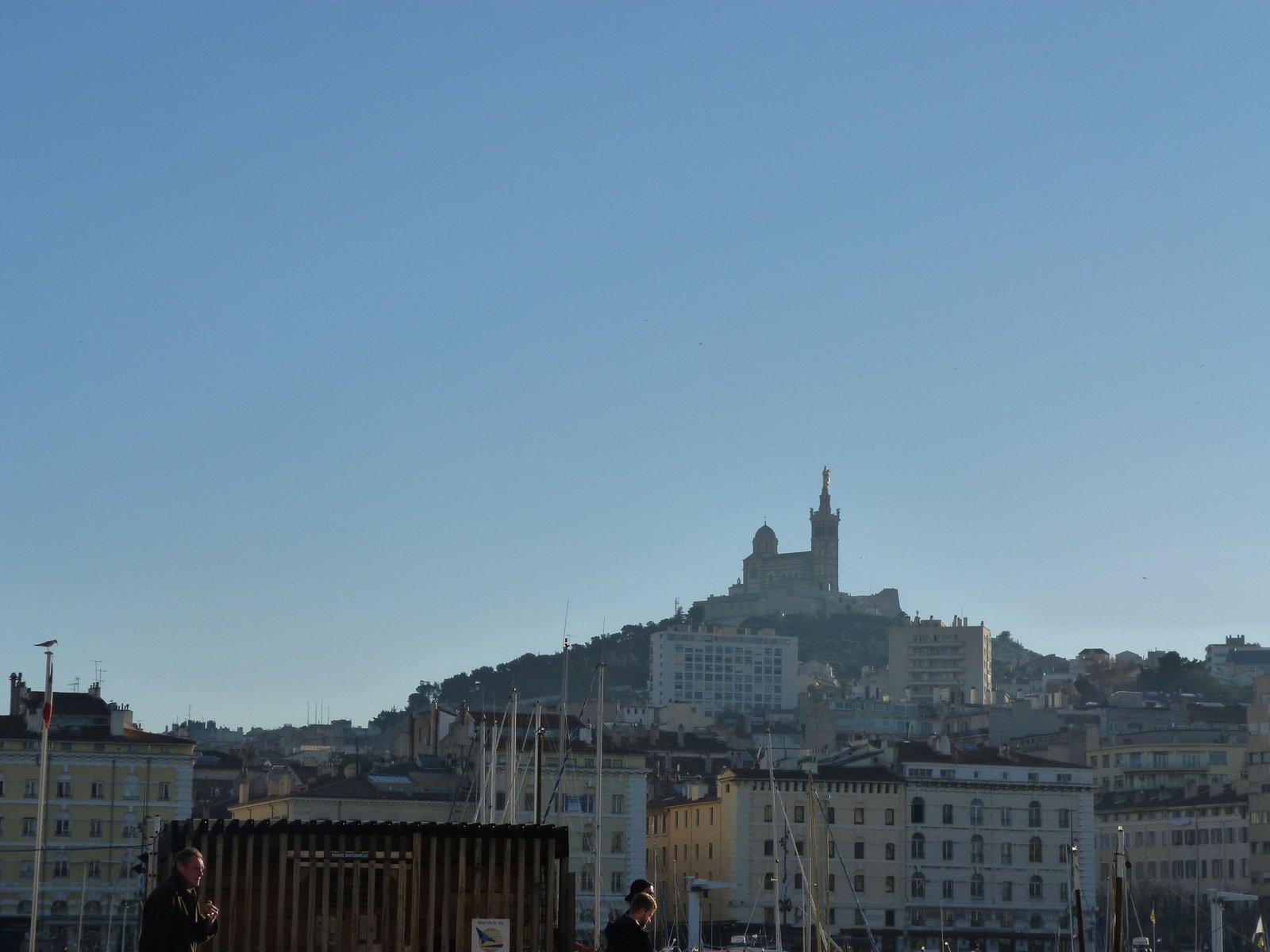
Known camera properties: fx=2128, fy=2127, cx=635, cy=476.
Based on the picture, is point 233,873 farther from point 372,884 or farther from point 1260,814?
point 1260,814

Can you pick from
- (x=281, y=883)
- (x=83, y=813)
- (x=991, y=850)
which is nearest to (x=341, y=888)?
(x=281, y=883)

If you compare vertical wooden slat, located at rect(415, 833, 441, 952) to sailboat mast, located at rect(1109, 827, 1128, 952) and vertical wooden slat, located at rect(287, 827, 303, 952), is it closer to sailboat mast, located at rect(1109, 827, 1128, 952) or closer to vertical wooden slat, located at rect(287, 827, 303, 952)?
vertical wooden slat, located at rect(287, 827, 303, 952)

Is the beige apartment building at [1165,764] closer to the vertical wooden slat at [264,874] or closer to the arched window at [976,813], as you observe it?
the arched window at [976,813]

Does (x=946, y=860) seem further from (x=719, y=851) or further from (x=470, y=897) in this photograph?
(x=470, y=897)

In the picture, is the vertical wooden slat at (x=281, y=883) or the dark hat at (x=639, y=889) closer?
the dark hat at (x=639, y=889)

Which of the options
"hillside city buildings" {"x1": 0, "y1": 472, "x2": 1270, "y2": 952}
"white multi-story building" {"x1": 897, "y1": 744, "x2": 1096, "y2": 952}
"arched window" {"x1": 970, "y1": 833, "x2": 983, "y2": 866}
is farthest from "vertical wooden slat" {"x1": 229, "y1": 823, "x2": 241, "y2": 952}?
"arched window" {"x1": 970, "y1": 833, "x2": 983, "y2": 866}

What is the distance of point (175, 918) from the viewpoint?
1571 centimetres

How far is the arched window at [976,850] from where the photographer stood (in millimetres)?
102750

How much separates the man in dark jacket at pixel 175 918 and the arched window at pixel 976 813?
9030 centimetres

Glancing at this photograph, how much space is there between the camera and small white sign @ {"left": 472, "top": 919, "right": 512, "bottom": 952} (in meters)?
22.8

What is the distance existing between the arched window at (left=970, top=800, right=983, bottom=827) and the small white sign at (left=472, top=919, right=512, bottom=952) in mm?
82968

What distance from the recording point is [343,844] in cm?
2286

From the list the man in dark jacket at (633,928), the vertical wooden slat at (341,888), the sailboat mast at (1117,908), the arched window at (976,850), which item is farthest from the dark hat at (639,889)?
the arched window at (976,850)

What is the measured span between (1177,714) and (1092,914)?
69600 mm
